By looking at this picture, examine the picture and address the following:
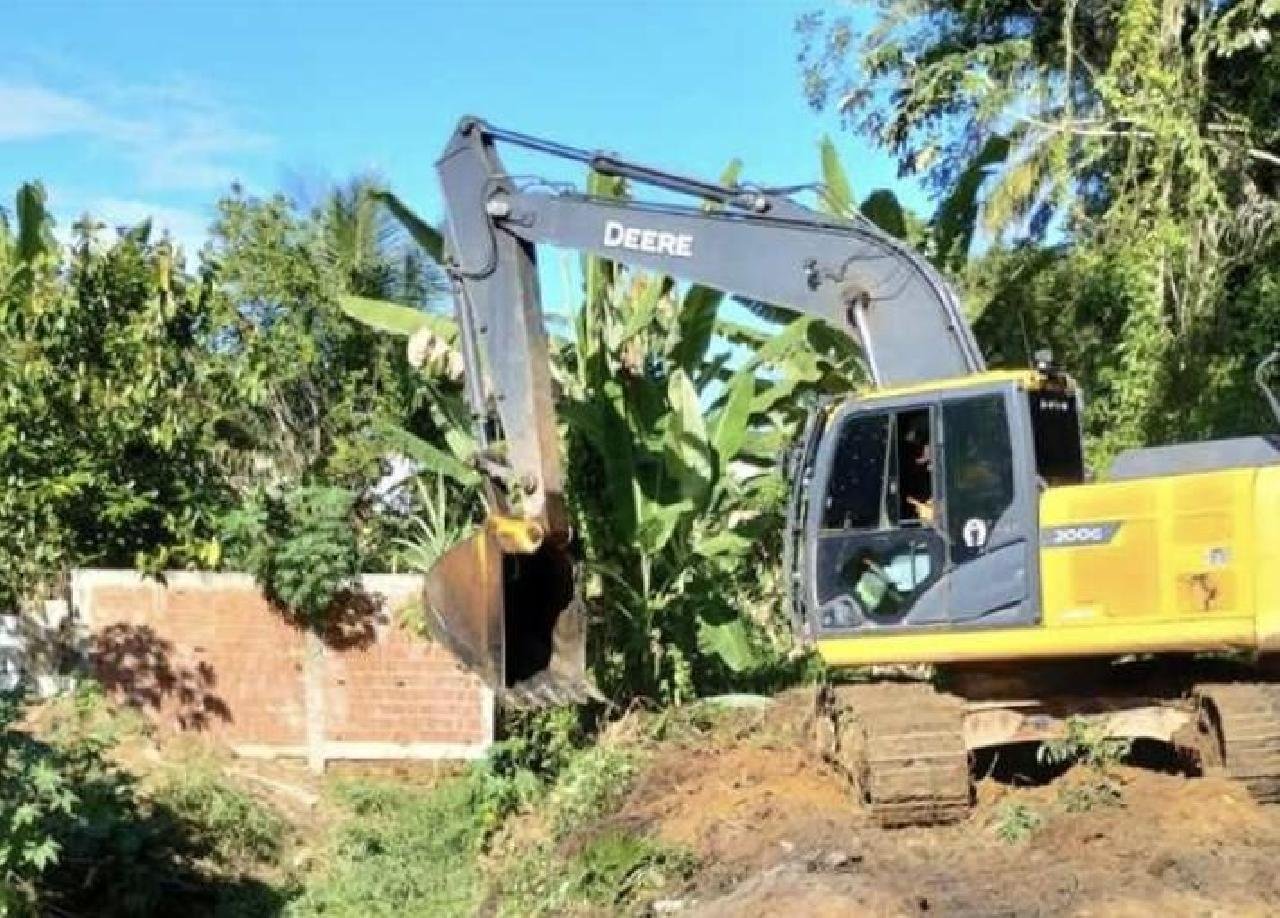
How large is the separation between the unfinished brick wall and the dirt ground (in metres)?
2.07

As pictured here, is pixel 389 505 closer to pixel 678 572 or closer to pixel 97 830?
pixel 678 572

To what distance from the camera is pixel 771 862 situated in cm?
755

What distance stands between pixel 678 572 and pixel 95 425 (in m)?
4.26

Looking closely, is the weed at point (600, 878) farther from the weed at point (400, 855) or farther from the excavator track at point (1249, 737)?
the excavator track at point (1249, 737)

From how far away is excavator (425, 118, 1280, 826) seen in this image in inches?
296

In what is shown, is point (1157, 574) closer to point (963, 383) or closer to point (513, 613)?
point (963, 383)

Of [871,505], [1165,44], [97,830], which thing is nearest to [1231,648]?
[871,505]

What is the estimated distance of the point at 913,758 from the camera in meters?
7.75

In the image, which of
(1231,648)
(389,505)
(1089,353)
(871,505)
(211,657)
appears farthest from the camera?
(1089,353)

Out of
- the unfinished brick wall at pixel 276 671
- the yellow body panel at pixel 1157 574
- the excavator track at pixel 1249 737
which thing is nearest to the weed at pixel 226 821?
the unfinished brick wall at pixel 276 671

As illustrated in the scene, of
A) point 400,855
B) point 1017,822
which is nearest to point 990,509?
point 1017,822

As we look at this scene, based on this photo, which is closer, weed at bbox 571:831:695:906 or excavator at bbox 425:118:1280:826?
excavator at bbox 425:118:1280:826

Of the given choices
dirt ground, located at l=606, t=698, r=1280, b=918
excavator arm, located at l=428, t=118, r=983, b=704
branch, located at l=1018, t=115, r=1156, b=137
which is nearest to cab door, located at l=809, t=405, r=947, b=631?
excavator arm, located at l=428, t=118, r=983, b=704

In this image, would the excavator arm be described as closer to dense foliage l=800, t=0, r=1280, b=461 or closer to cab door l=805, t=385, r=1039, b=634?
cab door l=805, t=385, r=1039, b=634
